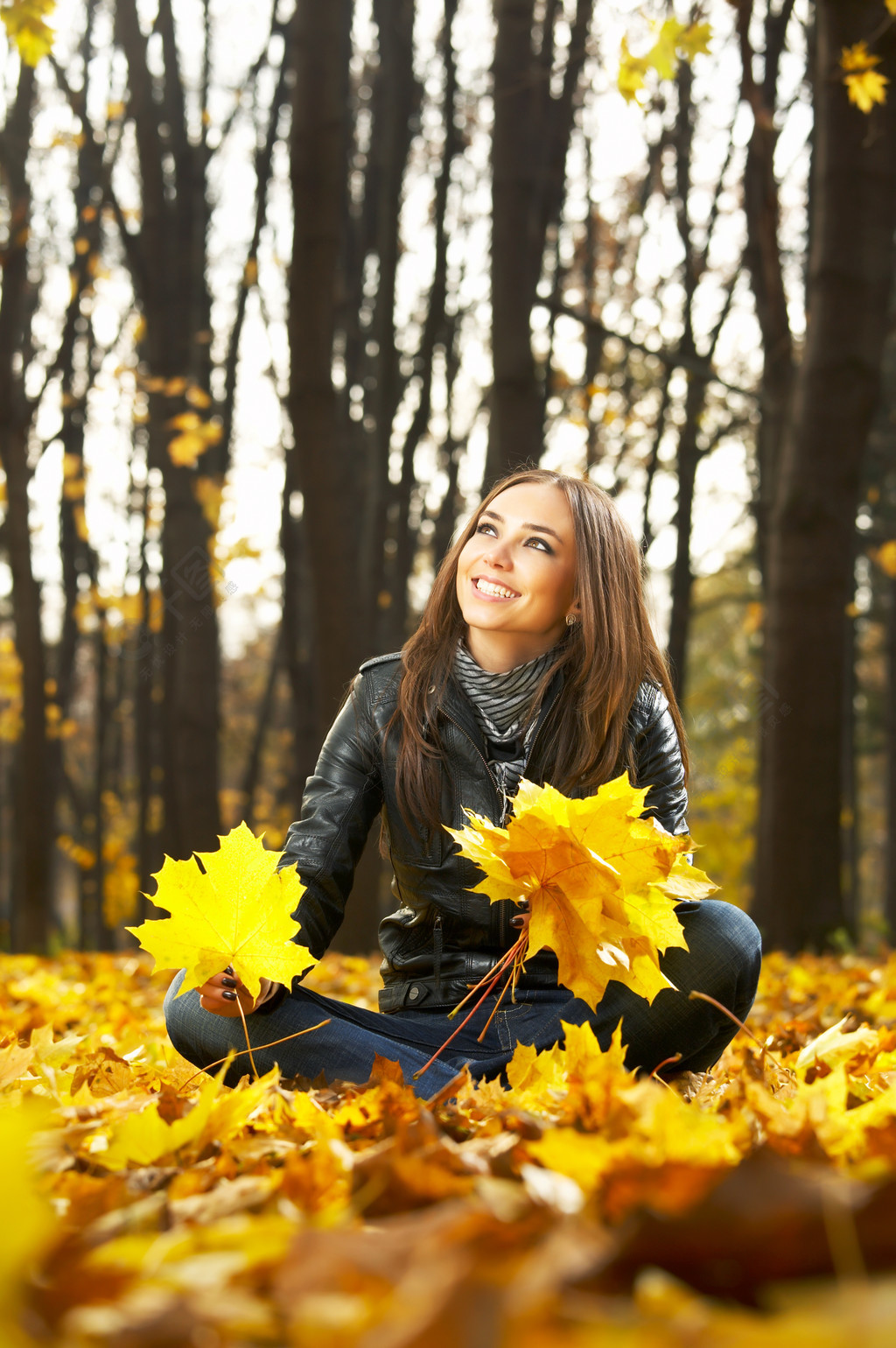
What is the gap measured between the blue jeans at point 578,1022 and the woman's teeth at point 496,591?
2.65 feet

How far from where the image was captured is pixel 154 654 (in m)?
9.86

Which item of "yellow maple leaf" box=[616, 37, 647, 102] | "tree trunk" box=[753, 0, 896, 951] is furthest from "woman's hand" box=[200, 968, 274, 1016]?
"tree trunk" box=[753, 0, 896, 951]

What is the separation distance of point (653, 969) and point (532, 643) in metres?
1.14

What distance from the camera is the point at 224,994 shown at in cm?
189

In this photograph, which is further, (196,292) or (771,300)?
(196,292)

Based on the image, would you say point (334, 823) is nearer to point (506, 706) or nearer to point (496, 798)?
point (496, 798)

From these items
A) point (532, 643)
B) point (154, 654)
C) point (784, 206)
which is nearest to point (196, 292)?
point (154, 654)

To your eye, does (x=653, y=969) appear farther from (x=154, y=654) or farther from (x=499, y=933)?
(x=154, y=654)

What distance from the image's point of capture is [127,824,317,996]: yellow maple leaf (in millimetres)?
1617

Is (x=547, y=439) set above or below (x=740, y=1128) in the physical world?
above

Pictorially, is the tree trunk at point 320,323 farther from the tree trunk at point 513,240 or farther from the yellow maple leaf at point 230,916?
the yellow maple leaf at point 230,916

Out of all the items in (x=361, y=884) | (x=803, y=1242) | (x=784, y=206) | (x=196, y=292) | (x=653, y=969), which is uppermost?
(x=784, y=206)

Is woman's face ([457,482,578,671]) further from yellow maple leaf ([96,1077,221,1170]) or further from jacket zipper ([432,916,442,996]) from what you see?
yellow maple leaf ([96,1077,221,1170])

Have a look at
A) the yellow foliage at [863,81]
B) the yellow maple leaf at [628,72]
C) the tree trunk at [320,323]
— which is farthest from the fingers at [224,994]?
the yellow foliage at [863,81]
